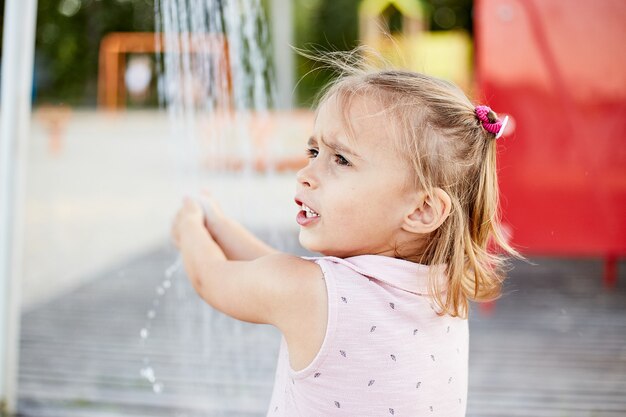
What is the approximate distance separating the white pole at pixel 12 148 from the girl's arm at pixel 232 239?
1.15 m

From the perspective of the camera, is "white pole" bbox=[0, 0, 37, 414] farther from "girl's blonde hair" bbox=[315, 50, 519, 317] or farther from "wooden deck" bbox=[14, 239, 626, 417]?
"girl's blonde hair" bbox=[315, 50, 519, 317]

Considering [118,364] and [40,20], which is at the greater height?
[40,20]

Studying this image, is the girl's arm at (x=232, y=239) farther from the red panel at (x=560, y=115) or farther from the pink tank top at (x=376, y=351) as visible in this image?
the red panel at (x=560, y=115)

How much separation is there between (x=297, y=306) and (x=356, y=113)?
285mm

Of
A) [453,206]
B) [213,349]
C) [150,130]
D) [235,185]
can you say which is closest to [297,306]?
[453,206]

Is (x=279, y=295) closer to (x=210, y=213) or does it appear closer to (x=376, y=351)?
(x=376, y=351)

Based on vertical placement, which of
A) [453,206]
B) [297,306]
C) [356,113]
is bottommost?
[297,306]

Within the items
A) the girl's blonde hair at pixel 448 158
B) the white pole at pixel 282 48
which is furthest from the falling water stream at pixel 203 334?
the white pole at pixel 282 48

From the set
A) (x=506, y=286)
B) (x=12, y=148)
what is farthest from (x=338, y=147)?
(x=506, y=286)

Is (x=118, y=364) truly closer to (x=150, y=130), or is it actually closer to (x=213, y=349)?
(x=213, y=349)

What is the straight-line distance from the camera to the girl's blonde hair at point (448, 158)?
3.90 feet

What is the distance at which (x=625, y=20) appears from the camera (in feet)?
11.2

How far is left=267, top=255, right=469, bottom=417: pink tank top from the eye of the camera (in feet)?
3.72

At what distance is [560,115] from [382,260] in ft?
8.35
